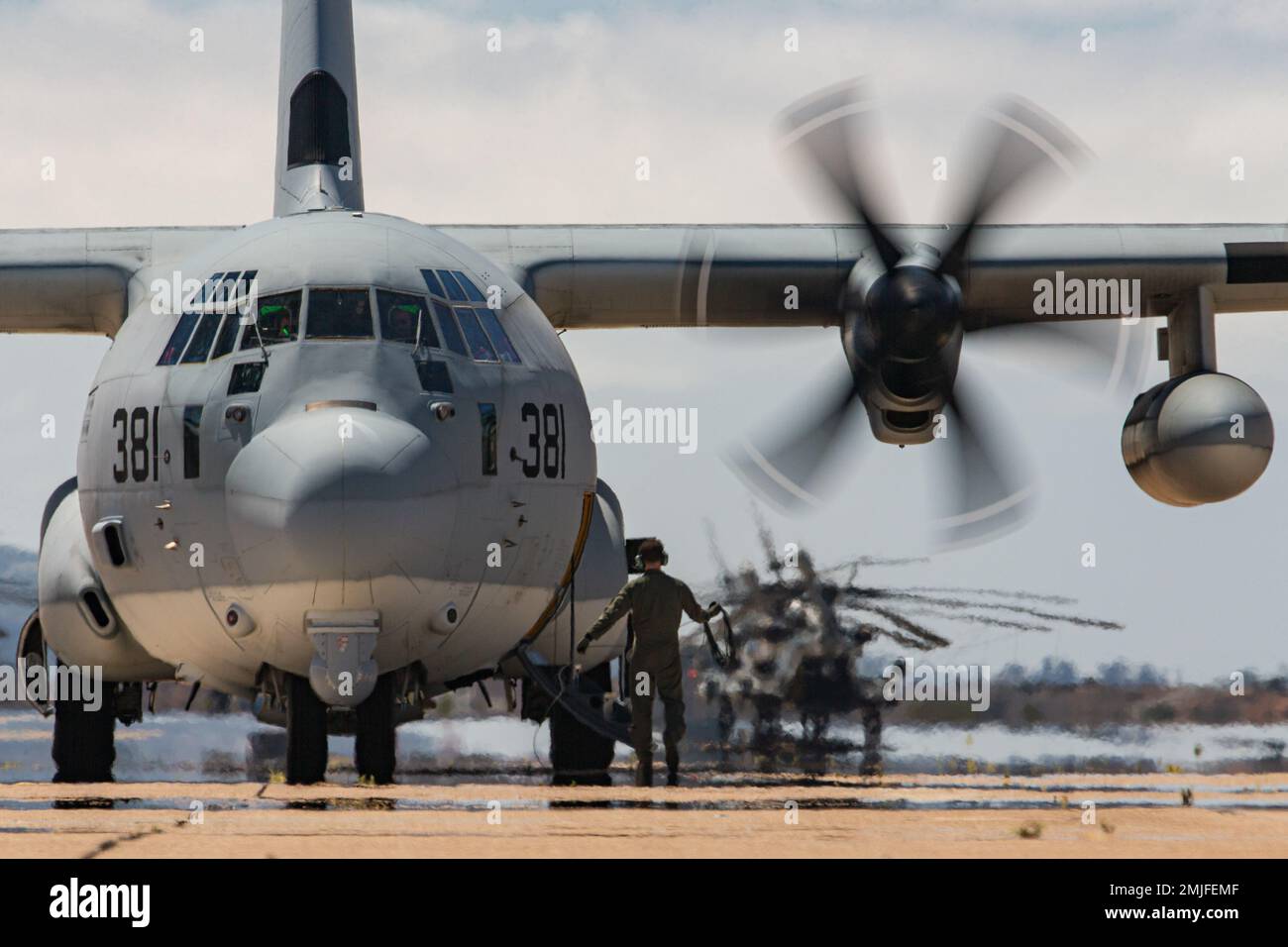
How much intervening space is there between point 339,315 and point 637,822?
406cm

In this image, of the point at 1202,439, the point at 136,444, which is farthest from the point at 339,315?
the point at 1202,439

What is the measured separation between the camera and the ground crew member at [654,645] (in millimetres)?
12891

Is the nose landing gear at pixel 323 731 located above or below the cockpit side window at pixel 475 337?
below

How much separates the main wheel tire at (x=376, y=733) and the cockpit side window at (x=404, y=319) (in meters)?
2.06

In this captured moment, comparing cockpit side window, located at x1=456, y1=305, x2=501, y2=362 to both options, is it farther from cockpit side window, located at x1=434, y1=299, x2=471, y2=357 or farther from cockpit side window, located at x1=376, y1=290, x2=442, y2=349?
cockpit side window, located at x1=376, y1=290, x2=442, y2=349

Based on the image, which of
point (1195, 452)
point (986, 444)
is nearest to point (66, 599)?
point (986, 444)

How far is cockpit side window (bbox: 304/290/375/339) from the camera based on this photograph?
12.1 meters

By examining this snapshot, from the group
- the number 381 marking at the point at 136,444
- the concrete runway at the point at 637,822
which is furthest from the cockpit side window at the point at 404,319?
the concrete runway at the point at 637,822

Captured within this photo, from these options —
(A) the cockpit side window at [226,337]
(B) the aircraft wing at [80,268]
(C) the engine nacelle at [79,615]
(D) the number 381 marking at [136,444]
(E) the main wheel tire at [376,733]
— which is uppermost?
(B) the aircraft wing at [80,268]

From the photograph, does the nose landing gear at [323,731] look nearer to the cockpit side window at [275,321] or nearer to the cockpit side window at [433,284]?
the cockpit side window at [275,321]

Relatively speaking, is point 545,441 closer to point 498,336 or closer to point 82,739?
point 498,336

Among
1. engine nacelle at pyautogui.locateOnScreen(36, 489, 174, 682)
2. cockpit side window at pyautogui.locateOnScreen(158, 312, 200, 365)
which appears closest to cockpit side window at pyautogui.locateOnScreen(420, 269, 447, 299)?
cockpit side window at pyautogui.locateOnScreen(158, 312, 200, 365)

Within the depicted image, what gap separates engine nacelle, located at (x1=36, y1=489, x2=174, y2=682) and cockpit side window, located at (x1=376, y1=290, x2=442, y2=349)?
3546 millimetres
